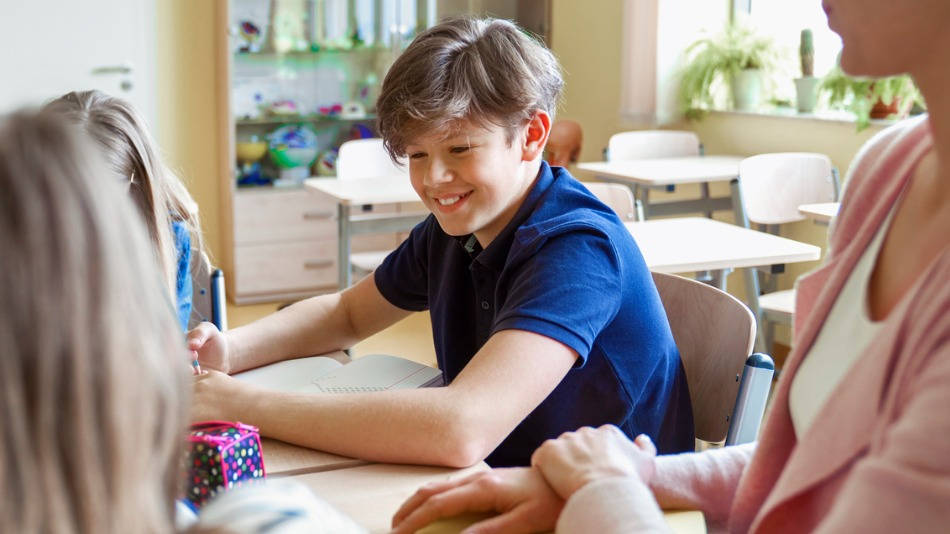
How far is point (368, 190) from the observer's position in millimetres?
3775

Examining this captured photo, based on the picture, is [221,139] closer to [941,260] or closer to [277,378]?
[277,378]

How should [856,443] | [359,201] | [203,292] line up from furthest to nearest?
1. [359,201]
2. [203,292]
3. [856,443]

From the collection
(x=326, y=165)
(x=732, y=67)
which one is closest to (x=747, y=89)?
(x=732, y=67)

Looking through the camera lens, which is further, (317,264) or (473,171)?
(317,264)

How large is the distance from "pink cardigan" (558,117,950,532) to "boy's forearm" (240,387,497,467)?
0.25m

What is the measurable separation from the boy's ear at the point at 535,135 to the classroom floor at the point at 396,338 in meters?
2.60

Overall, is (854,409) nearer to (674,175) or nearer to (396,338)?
(674,175)

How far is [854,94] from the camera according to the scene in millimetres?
4027

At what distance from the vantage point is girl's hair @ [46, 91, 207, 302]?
1.70 meters

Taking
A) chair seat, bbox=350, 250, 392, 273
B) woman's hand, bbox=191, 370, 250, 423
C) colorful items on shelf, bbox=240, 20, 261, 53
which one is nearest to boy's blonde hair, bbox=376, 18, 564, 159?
woman's hand, bbox=191, 370, 250, 423

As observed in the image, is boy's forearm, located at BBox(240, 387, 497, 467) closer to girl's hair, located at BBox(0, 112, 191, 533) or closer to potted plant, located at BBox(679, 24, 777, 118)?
girl's hair, located at BBox(0, 112, 191, 533)

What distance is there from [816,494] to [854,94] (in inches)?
138

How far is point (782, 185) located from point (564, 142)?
64.1 inches

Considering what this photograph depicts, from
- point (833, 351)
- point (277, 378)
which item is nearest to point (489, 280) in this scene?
point (277, 378)
